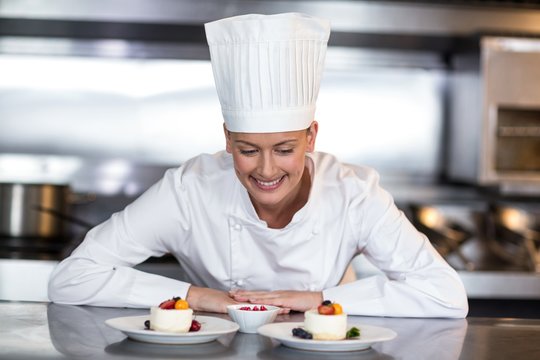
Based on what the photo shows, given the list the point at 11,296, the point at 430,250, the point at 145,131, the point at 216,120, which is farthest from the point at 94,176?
the point at 430,250

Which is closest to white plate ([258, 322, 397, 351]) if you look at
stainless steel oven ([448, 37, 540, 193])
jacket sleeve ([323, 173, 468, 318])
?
jacket sleeve ([323, 173, 468, 318])

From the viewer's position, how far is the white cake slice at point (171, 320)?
1.89 metres

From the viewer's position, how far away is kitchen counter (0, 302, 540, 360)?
70.6 inches

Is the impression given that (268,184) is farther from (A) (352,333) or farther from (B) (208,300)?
(A) (352,333)

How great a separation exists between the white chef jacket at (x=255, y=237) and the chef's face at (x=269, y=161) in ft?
0.72

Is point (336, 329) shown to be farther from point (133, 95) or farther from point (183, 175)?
point (133, 95)

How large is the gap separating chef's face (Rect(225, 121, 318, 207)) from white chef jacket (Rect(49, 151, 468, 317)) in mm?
219

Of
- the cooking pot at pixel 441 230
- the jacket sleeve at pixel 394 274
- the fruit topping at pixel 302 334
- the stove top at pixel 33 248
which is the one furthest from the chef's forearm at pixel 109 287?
the cooking pot at pixel 441 230

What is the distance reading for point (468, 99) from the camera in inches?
185

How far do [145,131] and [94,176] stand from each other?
0.34 metres

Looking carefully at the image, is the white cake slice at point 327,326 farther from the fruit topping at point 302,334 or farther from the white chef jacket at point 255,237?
the white chef jacket at point 255,237

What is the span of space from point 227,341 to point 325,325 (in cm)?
21

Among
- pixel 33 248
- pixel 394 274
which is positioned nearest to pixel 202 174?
pixel 394 274

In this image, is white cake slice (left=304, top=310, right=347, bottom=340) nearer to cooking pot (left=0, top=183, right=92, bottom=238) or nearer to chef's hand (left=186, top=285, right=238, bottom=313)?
chef's hand (left=186, top=285, right=238, bottom=313)
